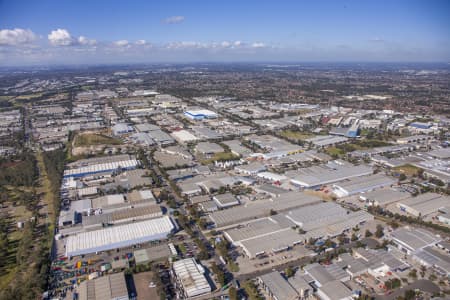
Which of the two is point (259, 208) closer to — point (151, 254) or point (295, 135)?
point (151, 254)

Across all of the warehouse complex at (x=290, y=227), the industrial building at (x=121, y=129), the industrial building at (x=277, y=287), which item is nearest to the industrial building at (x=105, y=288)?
the industrial building at (x=277, y=287)

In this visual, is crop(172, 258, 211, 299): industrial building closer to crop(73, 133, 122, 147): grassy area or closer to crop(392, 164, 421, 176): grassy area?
crop(392, 164, 421, 176): grassy area

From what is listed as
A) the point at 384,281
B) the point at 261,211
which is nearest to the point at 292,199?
the point at 261,211

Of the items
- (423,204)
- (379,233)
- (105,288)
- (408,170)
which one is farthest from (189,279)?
(408,170)

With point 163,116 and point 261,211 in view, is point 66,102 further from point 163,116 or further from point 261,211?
point 261,211

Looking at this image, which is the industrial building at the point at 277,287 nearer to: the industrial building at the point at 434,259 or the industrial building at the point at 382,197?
the industrial building at the point at 434,259

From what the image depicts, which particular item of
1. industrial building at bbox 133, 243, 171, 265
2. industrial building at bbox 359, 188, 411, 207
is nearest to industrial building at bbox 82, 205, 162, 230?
industrial building at bbox 133, 243, 171, 265

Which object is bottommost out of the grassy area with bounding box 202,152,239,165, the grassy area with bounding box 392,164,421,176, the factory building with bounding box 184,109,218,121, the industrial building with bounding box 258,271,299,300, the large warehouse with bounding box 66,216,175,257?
the industrial building with bounding box 258,271,299,300
